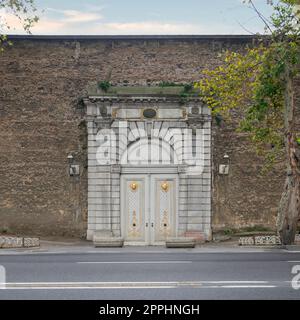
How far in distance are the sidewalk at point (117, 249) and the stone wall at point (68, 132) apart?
3.34ft

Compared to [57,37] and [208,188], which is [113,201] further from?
[57,37]

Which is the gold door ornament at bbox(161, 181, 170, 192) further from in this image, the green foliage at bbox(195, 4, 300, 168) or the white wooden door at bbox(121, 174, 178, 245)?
the green foliage at bbox(195, 4, 300, 168)

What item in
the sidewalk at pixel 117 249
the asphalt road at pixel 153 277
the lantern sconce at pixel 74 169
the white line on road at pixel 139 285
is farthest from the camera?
the lantern sconce at pixel 74 169

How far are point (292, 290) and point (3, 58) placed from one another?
1940 cm

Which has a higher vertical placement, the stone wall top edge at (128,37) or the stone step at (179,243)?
the stone wall top edge at (128,37)

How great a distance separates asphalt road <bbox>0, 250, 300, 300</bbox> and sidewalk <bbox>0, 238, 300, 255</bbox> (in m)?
2.85

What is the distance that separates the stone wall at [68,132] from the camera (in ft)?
91.4

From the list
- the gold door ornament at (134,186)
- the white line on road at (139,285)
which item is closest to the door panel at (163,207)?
the gold door ornament at (134,186)

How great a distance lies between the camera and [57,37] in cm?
2803

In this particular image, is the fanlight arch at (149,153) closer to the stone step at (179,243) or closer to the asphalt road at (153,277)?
the stone step at (179,243)

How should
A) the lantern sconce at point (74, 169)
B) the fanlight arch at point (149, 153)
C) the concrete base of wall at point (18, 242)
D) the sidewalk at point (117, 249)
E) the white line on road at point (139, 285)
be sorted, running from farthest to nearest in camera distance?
the lantern sconce at point (74, 169), the fanlight arch at point (149, 153), the concrete base of wall at point (18, 242), the sidewalk at point (117, 249), the white line on road at point (139, 285)

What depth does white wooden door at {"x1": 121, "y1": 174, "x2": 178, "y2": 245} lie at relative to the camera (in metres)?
27.0

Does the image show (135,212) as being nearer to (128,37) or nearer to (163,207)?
(163,207)

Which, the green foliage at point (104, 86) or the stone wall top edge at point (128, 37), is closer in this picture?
the green foliage at point (104, 86)
